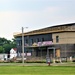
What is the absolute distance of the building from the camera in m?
86.4

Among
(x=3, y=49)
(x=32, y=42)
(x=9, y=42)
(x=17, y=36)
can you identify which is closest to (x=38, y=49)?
(x=32, y=42)

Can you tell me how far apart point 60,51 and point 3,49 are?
6295 cm

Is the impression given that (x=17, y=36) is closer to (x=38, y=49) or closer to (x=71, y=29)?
(x=38, y=49)

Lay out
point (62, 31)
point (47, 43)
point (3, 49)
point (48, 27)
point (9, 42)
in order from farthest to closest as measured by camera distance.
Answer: point (9, 42) → point (3, 49) → point (48, 27) → point (47, 43) → point (62, 31)

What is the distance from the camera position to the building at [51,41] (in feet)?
283

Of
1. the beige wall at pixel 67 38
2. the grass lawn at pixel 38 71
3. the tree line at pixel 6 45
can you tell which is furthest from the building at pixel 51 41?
the grass lawn at pixel 38 71

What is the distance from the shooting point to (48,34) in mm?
94188

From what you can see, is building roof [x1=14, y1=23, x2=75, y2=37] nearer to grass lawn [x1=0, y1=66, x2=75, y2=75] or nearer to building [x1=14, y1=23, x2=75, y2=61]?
building [x1=14, y1=23, x2=75, y2=61]

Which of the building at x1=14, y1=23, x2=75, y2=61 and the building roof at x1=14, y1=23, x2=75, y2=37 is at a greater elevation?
the building roof at x1=14, y1=23, x2=75, y2=37

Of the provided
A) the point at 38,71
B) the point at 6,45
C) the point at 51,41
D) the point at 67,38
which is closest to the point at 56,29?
the point at 51,41

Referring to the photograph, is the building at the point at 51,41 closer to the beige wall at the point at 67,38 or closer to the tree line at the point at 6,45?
the beige wall at the point at 67,38

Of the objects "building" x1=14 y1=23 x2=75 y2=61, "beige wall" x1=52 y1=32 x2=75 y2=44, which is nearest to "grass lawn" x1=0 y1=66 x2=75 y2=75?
"building" x1=14 y1=23 x2=75 y2=61

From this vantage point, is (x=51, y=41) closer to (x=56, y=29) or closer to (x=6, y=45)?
(x=56, y=29)

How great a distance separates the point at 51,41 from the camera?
92.3m
